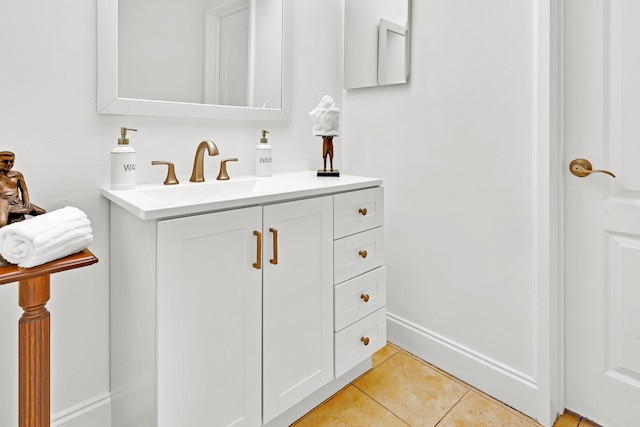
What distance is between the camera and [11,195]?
978 mm

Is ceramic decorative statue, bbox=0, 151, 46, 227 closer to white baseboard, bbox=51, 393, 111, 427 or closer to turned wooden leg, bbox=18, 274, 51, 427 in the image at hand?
turned wooden leg, bbox=18, 274, 51, 427

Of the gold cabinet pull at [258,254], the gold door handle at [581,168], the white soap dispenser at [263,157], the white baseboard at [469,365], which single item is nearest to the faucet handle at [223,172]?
the white soap dispenser at [263,157]

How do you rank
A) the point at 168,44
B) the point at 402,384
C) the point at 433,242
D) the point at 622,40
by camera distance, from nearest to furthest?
the point at 622,40
the point at 168,44
the point at 402,384
the point at 433,242

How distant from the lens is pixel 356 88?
2.07 meters

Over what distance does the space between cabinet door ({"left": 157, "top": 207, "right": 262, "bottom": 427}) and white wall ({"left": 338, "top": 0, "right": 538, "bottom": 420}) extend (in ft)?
3.13

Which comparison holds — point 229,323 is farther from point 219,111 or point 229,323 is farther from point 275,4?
point 275,4

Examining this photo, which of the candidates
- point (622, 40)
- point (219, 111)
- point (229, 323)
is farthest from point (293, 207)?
point (622, 40)

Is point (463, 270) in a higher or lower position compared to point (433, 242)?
lower

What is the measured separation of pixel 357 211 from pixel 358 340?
1.79ft

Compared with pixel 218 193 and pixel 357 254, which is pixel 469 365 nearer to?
pixel 357 254

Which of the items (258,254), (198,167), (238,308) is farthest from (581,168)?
(198,167)

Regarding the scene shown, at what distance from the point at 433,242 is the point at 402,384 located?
2.17 ft

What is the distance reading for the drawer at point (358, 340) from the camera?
1521 millimetres

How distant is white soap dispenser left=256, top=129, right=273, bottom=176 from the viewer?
168cm
